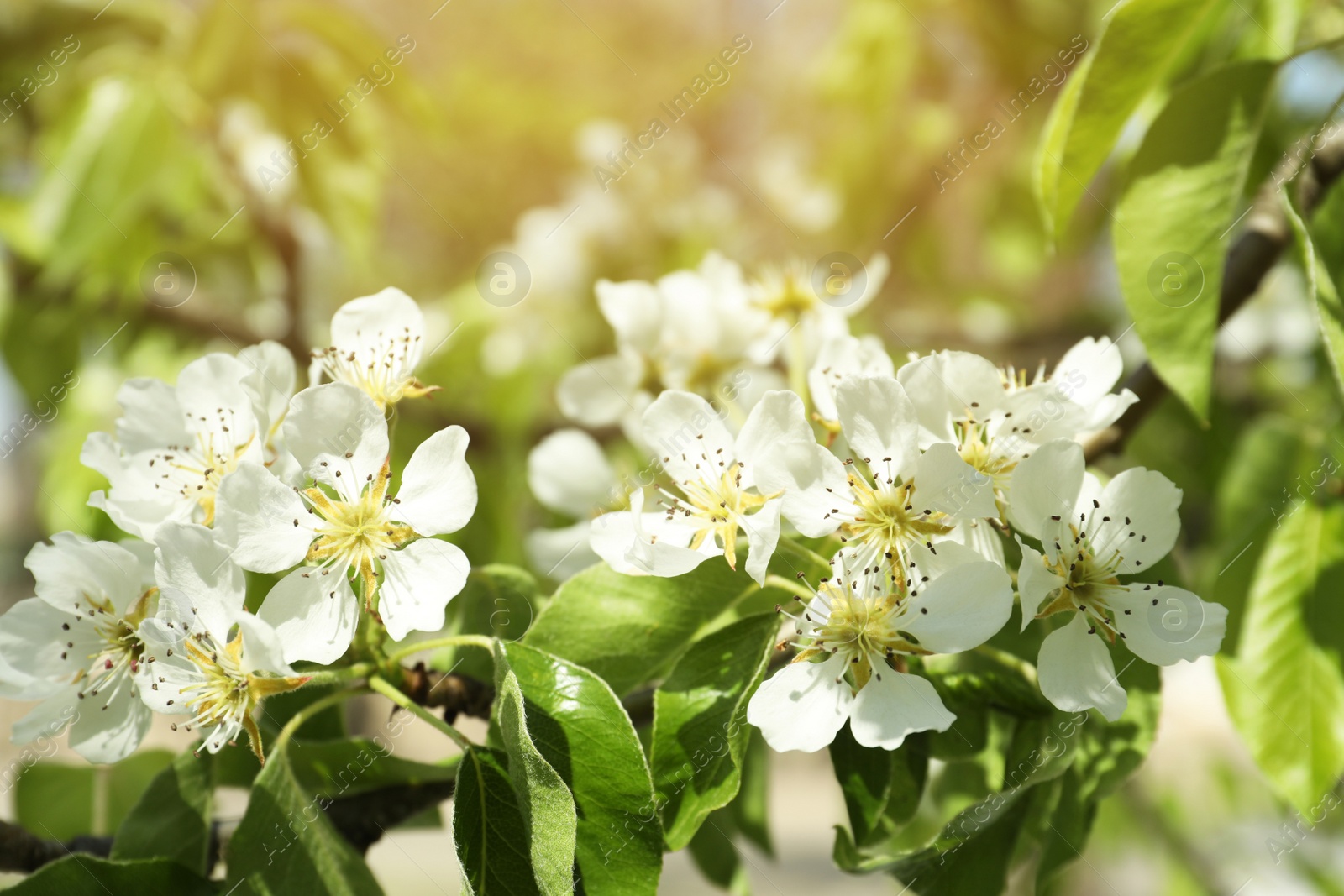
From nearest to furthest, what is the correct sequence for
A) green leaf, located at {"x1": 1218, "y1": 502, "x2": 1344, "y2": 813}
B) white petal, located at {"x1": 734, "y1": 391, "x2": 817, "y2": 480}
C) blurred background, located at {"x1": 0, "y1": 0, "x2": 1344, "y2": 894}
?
white petal, located at {"x1": 734, "y1": 391, "x2": 817, "y2": 480} → green leaf, located at {"x1": 1218, "y1": 502, "x2": 1344, "y2": 813} → blurred background, located at {"x1": 0, "y1": 0, "x2": 1344, "y2": 894}

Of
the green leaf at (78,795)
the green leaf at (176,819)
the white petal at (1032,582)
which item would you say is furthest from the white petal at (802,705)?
the green leaf at (78,795)

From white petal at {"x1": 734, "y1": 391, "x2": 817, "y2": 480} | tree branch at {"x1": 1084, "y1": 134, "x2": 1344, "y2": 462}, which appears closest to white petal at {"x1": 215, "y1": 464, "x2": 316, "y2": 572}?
white petal at {"x1": 734, "y1": 391, "x2": 817, "y2": 480}

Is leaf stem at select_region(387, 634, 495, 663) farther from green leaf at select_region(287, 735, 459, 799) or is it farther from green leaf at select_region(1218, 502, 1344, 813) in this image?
green leaf at select_region(1218, 502, 1344, 813)

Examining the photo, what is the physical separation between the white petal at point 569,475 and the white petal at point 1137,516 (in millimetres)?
548

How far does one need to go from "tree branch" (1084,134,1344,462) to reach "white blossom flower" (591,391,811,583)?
351 millimetres

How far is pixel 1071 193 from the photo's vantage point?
Answer: 0.83 meters

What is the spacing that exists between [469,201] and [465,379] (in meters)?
2.80

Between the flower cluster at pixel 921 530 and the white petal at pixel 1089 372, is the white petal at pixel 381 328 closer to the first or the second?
the flower cluster at pixel 921 530

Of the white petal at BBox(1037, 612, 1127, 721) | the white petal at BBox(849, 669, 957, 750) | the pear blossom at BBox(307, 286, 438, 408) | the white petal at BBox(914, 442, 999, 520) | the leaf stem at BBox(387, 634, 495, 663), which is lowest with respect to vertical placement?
the white petal at BBox(1037, 612, 1127, 721)

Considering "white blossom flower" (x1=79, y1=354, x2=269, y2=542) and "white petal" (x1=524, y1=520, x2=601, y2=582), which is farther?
"white petal" (x1=524, y1=520, x2=601, y2=582)

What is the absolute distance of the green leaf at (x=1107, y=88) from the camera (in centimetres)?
77

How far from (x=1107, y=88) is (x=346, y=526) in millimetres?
731

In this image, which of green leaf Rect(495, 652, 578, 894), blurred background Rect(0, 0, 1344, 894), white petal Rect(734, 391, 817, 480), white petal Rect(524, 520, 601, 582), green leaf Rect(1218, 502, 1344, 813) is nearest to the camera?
green leaf Rect(495, 652, 578, 894)

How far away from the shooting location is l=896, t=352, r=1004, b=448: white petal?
0.64 meters
